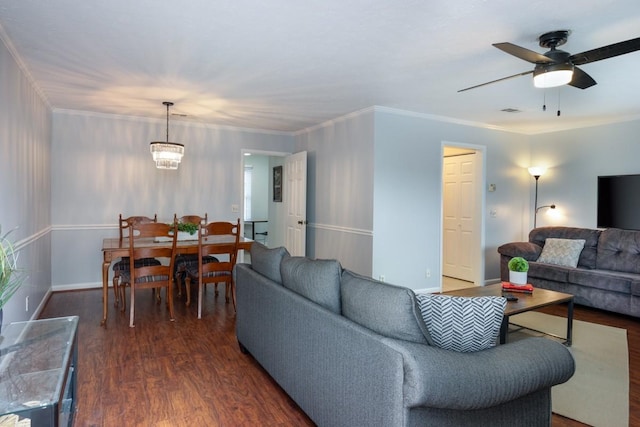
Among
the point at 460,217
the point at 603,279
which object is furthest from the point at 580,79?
the point at 460,217

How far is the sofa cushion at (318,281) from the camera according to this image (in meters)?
2.08

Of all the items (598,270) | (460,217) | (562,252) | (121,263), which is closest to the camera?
(121,263)

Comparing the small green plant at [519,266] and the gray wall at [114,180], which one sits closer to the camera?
the small green plant at [519,266]

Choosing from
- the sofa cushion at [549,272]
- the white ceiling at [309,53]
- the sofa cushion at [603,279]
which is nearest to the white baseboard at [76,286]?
the white ceiling at [309,53]

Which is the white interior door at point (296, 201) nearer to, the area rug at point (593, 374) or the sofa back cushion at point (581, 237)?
the area rug at point (593, 374)

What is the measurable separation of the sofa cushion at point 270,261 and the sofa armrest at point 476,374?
4.19 feet

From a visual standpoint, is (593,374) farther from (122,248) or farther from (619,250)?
(122,248)

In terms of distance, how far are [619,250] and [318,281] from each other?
4542 millimetres

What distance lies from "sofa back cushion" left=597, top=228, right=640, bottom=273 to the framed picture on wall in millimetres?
4969

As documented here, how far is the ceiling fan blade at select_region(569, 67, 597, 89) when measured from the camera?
269 centimetres

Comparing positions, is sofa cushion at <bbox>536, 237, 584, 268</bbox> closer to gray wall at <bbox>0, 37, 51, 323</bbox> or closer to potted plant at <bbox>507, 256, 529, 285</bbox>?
potted plant at <bbox>507, 256, 529, 285</bbox>

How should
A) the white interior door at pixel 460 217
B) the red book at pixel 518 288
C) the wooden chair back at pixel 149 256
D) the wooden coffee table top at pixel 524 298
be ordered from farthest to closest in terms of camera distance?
the white interior door at pixel 460 217 → the wooden chair back at pixel 149 256 → the red book at pixel 518 288 → the wooden coffee table top at pixel 524 298

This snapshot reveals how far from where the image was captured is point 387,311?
168 centimetres

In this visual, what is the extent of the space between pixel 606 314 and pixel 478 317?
3900mm
